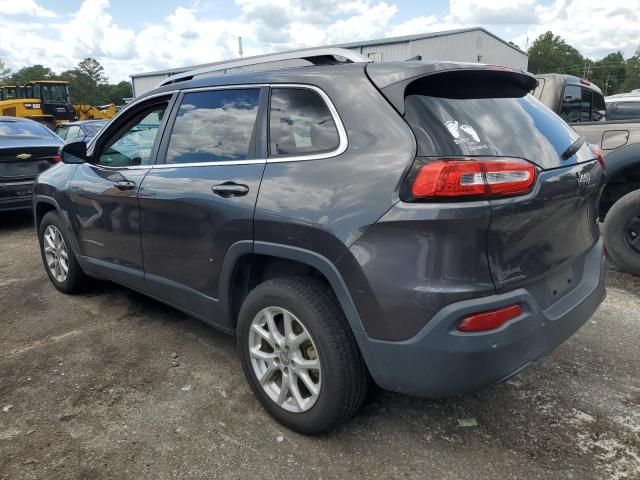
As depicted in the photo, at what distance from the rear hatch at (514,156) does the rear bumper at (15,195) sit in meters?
6.57

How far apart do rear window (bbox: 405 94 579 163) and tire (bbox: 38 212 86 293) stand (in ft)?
11.0

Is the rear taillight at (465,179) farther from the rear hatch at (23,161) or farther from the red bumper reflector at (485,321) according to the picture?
the rear hatch at (23,161)

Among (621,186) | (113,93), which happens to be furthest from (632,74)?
(621,186)

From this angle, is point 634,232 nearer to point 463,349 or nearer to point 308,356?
point 463,349

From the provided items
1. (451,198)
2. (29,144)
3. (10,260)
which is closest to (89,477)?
(451,198)

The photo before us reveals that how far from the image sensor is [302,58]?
9.46 feet

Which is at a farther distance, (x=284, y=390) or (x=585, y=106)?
(x=585, y=106)

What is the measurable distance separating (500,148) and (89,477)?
2.33 metres

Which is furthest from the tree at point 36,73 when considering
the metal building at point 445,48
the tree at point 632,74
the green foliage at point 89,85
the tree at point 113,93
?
the tree at point 632,74

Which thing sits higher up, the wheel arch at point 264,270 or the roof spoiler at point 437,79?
the roof spoiler at point 437,79

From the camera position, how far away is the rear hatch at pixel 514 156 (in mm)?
2115

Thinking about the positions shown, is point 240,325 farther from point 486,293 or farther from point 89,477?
point 486,293

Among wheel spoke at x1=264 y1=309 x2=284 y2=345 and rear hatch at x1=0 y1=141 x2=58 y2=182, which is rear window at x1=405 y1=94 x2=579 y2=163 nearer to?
wheel spoke at x1=264 y1=309 x2=284 y2=345

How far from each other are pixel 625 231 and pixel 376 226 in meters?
3.62
